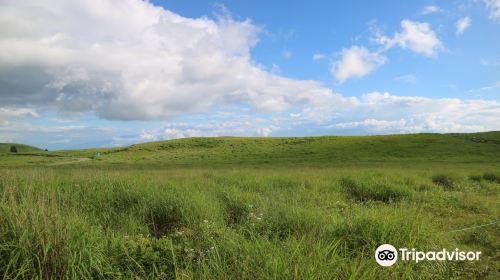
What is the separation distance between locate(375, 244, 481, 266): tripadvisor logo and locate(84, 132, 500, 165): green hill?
151 ft

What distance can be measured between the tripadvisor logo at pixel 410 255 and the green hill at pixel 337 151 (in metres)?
46.1

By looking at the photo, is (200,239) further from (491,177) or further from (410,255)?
(491,177)

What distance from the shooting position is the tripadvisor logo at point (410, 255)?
16.4ft

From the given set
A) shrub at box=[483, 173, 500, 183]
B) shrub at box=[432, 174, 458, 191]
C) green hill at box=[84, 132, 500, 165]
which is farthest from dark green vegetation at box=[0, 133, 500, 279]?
green hill at box=[84, 132, 500, 165]

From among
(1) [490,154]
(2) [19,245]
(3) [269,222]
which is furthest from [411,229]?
(1) [490,154]

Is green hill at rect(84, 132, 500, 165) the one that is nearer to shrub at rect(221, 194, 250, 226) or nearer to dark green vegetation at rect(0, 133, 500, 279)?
shrub at rect(221, 194, 250, 226)

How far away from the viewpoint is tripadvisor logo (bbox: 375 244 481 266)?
16.4 ft

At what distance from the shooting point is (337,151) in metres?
64.6

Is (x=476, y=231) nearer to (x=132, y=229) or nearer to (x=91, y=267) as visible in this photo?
(x=132, y=229)

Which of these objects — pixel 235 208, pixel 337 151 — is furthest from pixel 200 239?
pixel 337 151

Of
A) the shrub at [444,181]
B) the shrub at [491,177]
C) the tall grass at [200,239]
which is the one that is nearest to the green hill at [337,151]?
the shrub at [491,177]

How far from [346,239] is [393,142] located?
243ft

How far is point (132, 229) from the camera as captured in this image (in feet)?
24.0

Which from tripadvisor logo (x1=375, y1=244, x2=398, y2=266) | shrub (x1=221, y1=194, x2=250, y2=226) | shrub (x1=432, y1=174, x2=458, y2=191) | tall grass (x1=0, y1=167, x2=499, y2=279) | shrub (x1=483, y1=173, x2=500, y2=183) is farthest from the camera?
shrub (x1=483, y1=173, x2=500, y2=183)
